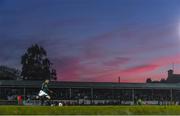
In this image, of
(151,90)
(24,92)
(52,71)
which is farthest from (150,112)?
(52,71)

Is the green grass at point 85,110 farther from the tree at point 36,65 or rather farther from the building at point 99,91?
the tree at point 36,65

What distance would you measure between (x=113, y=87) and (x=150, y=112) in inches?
2130

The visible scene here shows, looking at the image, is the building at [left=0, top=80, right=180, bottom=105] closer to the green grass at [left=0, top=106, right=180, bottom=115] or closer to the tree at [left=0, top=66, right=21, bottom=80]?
the tree at [left=0, top=66, right=21, bottom=80]

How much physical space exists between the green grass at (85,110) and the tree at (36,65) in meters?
93.2

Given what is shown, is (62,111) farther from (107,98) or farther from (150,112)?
(107,98)

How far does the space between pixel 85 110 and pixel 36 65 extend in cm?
9898

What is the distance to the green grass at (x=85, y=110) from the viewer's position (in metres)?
25.2

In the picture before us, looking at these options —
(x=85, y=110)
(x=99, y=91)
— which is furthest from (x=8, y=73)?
(x=85, y=110)

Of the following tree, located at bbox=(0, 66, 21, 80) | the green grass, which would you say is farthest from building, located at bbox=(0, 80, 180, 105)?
the green grass

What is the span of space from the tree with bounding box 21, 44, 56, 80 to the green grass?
306ft

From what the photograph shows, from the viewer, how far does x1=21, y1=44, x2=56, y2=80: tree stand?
4776 inches

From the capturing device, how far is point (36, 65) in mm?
124438

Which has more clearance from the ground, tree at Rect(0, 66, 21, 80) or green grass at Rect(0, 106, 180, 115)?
tree at Rect(0, 66, 21, 80)

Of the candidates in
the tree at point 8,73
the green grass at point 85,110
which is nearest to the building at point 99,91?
the tree at point 8,73
